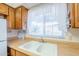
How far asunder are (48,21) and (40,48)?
0.31m

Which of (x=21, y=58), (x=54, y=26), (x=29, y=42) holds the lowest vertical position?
(x=21, y=58)

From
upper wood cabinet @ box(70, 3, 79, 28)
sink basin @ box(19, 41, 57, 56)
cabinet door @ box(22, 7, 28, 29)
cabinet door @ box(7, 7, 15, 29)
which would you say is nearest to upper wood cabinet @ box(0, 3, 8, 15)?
cabinet door @ box(7, 7, 15, 29)

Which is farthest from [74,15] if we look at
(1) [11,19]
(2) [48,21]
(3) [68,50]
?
(1) [11,19]

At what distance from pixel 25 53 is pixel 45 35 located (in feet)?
0.94

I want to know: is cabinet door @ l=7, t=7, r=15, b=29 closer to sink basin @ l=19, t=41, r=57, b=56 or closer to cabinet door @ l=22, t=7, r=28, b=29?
cabinet door @ l=22, t=7, r=28, b=29

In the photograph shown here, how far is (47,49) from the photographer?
4.76ft

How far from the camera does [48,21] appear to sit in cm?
142

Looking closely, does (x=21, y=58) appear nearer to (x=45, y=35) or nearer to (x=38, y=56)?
(x=38, y=56)

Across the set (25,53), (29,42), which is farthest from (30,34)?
(25,53)

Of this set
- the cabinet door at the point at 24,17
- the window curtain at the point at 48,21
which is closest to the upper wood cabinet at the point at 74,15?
the window curtain at the point at 48,21

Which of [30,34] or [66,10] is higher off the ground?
[66,10]

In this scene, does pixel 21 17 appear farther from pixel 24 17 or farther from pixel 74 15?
pixel 74 15

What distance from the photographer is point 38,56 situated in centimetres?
133

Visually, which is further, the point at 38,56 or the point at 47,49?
the point at 47,49
